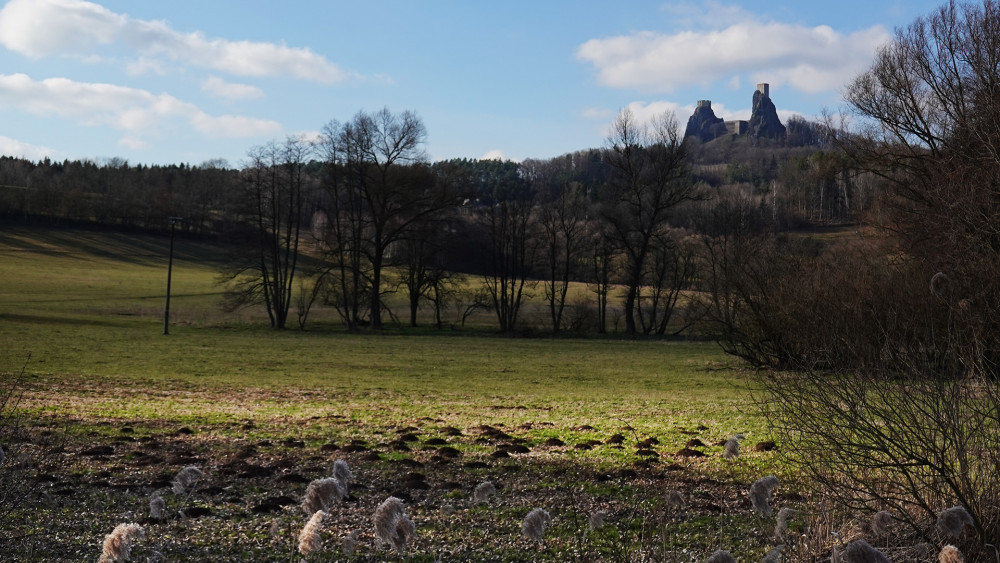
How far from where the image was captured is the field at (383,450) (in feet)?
25.3

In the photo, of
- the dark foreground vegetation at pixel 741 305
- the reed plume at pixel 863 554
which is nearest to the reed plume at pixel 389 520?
the dark foreground vegetation at pixel 741 305

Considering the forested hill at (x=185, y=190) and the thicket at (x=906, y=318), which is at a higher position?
the forested hill at (x=185, y=190)

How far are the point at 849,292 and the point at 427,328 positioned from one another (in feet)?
142

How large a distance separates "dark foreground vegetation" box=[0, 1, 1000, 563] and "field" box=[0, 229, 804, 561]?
111mm

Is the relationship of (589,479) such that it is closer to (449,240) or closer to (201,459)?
(201,459)

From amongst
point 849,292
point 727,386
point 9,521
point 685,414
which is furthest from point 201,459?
point 727,386

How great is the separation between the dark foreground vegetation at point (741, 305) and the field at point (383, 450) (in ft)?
0.36

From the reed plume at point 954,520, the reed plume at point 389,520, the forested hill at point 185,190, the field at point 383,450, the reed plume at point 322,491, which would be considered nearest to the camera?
the reed plume at point 389,520

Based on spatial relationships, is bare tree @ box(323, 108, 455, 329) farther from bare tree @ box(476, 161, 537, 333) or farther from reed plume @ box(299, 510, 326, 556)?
reed plume @ box(299, 510, 326, 556)

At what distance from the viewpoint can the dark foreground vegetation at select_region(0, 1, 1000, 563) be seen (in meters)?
6.15

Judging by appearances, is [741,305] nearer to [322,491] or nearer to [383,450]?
[383,450]

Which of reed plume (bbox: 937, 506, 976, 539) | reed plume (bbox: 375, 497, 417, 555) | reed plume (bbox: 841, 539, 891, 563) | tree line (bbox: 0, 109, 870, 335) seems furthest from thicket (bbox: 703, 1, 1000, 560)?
tree line (bbox: 0, 109, 870, 335)

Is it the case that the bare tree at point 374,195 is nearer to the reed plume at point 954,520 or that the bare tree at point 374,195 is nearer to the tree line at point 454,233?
the tree line at point 454,233

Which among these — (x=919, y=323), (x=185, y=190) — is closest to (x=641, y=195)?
(x=919, y=323)
